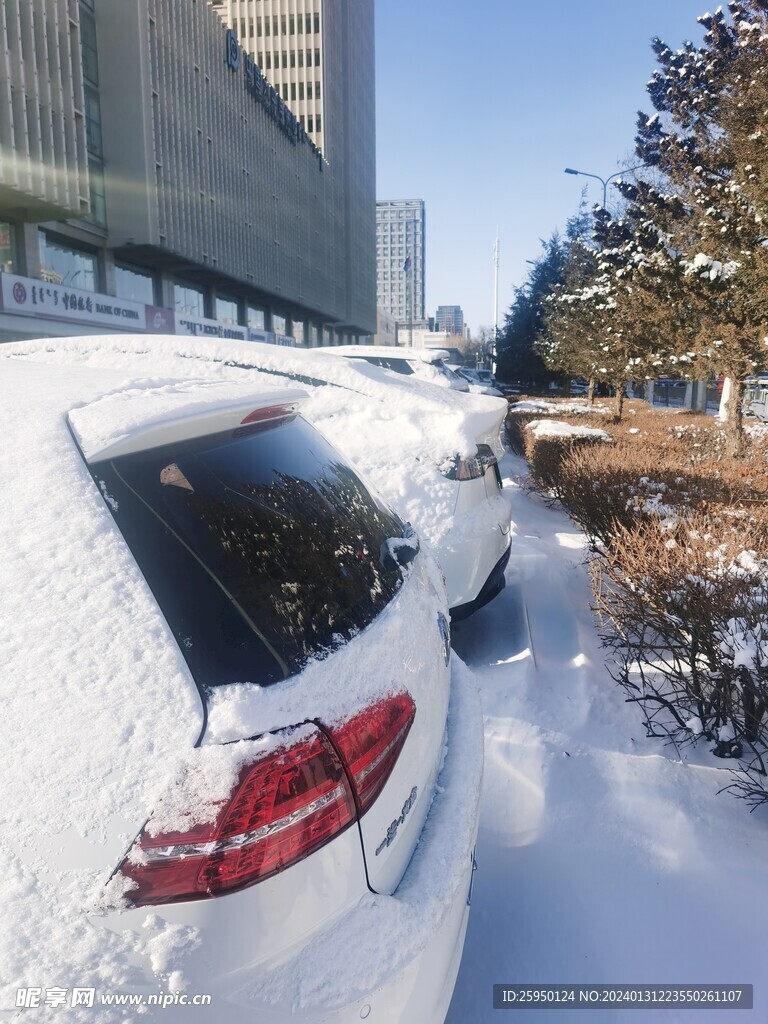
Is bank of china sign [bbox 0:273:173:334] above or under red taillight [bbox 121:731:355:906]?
above

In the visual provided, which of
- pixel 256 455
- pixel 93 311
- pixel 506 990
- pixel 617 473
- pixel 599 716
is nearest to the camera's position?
pixel 256 455

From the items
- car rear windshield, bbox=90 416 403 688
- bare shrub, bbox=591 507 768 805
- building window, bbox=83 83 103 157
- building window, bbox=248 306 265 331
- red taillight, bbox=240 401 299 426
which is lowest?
bare shrub, bbox=591 507 768 805

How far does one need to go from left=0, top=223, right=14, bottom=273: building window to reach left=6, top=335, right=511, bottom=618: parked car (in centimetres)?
2177

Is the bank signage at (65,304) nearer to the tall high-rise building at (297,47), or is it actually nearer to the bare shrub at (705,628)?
the bare shrub at (705,628)

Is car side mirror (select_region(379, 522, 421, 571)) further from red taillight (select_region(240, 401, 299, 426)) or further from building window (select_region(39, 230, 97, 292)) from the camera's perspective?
building window (select_region(39, 230, 97, 292))

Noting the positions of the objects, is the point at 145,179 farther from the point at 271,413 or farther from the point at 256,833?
the point at 256,833

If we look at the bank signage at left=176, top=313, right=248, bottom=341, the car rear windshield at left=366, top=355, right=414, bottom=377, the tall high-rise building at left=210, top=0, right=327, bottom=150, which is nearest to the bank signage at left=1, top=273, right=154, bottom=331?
the bank signage at left=176, top=313, right=248, bottom=341

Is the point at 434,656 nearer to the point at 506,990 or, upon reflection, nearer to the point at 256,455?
the point at 256,455

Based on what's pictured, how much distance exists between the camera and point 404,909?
4.05 feet

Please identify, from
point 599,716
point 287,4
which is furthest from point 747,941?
point 287,4

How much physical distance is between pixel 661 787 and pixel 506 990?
110 cm

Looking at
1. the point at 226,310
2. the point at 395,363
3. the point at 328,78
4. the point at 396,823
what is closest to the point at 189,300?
the point at 226,310

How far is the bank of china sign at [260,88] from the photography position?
1346 inches

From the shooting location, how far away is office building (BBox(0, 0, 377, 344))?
67.8 feet
